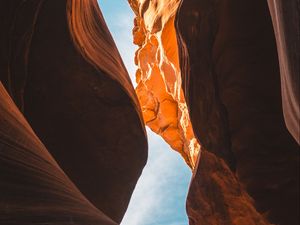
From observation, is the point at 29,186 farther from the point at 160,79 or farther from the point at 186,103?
the point at 160,79

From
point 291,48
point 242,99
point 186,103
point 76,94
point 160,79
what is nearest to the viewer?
point 291,48

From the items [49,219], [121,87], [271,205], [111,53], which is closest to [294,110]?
[49,219]

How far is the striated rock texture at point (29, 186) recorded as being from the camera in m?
2.13

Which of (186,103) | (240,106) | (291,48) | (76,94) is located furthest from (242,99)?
(76,94)

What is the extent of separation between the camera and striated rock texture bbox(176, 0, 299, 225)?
4.15 metres

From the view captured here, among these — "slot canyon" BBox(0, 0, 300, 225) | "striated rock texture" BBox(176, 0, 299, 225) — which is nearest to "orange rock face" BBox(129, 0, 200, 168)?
"slot canyon" BBox(0, 0, 300, 225)

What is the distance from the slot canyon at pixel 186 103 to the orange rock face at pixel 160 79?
2.93m

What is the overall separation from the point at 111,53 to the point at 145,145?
1629 mm

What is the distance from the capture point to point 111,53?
577cm

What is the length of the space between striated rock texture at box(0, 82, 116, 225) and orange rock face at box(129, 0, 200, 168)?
5922 mm

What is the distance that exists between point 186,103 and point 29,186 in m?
2.95

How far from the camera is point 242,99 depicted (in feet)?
14.6

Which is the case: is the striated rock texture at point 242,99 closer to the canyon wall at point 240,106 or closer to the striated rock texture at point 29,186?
the canyon wall at point 240,106

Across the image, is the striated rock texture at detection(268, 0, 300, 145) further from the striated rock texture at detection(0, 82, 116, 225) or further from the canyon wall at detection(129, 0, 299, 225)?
the canyon wall at detection(129, 0, 299, 225)
